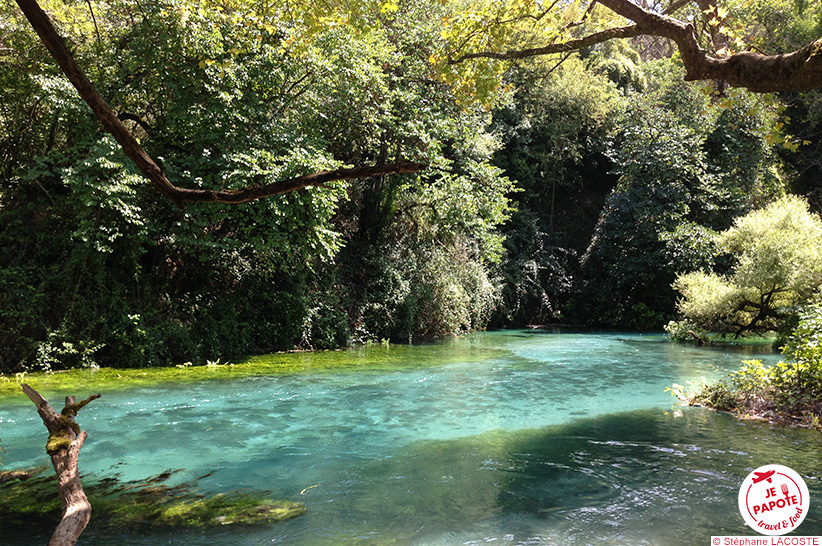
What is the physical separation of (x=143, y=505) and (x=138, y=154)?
315cm

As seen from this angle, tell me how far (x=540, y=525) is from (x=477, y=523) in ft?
1.51

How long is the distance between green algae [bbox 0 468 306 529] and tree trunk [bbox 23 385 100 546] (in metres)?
1.45

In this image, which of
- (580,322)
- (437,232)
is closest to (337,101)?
(437,232)

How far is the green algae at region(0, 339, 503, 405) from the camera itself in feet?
29.3

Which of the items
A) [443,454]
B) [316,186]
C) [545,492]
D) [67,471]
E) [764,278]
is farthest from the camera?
[764,278]

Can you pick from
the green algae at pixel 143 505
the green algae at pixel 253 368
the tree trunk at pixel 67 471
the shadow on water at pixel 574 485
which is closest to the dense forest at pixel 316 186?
the green algae at pixel 253 368

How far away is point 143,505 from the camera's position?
4.47 metres

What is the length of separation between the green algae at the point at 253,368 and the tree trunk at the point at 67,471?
6048mm

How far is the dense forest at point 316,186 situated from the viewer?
33.5 feet

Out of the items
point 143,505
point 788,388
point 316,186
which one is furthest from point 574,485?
point 316,186

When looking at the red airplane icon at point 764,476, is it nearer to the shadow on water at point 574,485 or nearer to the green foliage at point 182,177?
the shadow on water at point 574,485

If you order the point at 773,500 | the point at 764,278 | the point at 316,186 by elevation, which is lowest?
the point at 773,500

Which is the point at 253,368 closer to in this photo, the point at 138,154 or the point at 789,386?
the point at 789,386

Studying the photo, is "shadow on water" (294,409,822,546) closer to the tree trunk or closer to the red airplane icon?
the red airplane icon
